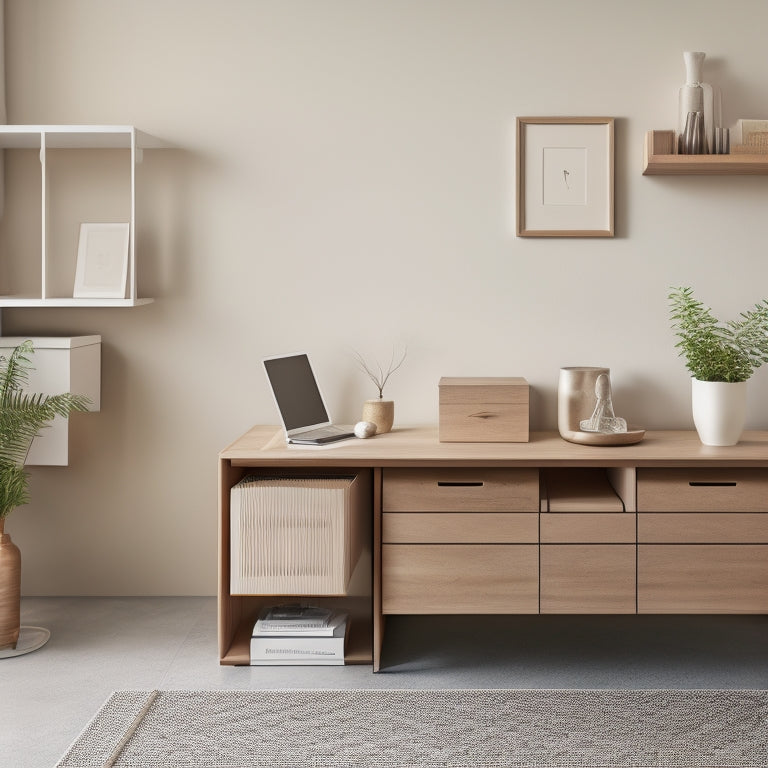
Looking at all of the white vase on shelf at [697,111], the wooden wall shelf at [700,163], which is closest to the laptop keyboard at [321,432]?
the wooden wall shelf at [700,163]

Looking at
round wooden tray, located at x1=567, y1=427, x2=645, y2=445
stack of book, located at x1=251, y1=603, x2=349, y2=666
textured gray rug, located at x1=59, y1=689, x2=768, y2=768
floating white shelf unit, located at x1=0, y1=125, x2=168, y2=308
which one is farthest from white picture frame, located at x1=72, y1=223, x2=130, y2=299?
round wooden tray, located at x1=567, y1=427, x2=645, y2=445

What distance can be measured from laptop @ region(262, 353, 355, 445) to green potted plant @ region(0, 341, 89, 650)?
684 mm

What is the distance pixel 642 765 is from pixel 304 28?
8.82 feet

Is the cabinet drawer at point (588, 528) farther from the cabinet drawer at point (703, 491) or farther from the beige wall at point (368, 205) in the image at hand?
the beige wall at point (368, 205)

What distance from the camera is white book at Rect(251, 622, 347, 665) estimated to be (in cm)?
283

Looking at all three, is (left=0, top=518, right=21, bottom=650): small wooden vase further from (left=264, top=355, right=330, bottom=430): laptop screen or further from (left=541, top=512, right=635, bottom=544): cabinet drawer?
(left=541, top=512, right=635, bottom=544): cabinet drawer

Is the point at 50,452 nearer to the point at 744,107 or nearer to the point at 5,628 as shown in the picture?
the point at 5,628

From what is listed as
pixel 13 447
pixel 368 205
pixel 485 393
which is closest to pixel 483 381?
pixel 485 393

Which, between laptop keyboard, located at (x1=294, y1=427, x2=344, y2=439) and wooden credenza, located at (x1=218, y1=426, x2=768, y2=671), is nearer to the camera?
wooden credenza, located at (x1=218, y1=426, x2=768, y2=671)

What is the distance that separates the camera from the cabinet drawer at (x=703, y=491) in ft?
8.88

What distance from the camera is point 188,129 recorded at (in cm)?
329

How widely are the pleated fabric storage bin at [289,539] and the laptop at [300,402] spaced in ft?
0.78

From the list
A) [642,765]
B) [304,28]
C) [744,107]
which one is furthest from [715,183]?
[642,765]

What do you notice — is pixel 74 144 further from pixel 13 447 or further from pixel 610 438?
pixel 610 438
